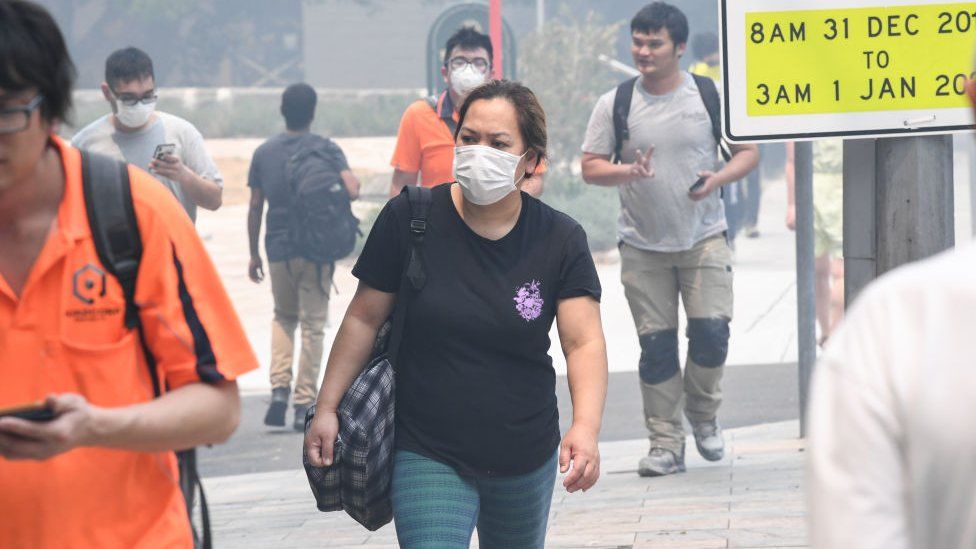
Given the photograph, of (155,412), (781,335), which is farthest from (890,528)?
(781,335)

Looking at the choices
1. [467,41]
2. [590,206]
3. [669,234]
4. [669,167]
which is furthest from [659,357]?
[590,206]

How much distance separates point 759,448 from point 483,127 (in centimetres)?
456

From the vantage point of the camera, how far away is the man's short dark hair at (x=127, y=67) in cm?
837

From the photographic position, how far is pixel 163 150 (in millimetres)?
8180

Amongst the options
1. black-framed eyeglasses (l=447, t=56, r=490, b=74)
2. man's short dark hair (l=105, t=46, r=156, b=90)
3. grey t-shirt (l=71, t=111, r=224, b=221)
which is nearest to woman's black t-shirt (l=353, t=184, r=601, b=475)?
grey t-shirt (l=71, t=111, r=224, b=221)

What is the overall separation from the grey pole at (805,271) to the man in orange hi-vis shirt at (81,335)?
6.00 m

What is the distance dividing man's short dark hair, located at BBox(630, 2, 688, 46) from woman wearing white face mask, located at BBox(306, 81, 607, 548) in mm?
3779

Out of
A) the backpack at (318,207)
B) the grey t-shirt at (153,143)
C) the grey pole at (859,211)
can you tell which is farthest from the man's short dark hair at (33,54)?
the backpack at (318,207)

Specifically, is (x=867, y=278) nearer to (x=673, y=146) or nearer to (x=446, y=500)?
(x=446, y=500)

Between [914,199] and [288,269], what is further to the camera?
[288,269]

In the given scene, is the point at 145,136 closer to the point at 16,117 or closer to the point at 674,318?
the point at 674,318

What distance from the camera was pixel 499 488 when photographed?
4.30 m

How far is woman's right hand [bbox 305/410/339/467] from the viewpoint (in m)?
4.30

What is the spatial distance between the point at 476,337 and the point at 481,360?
6 cm
